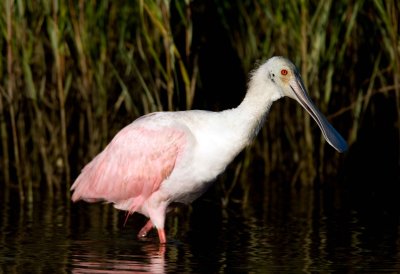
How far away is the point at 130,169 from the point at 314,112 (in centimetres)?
126

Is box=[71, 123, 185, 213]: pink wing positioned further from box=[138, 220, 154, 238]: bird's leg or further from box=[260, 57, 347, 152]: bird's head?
box=[260, 57, 347, 152]: bird's head

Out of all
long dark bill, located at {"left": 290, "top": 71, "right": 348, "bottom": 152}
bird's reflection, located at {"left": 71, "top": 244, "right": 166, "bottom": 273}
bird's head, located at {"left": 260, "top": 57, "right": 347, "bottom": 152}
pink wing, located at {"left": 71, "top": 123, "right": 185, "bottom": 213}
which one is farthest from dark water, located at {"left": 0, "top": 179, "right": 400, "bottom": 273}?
bird's head, located at {"left": 260, "top": 57, "right": 347, "bottom": 152}

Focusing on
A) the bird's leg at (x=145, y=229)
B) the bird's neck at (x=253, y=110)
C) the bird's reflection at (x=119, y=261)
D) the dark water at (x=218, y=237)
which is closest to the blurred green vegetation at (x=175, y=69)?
the dark water at (x=218, y=237)

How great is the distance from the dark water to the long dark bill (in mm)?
614

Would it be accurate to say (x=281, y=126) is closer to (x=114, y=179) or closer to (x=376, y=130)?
(x=376, y=130)

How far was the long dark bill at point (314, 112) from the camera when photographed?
703 centimetres

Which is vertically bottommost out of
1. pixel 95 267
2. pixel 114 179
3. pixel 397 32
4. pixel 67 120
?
pixel 95 267

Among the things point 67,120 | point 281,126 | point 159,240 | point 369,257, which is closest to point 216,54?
point 281,126

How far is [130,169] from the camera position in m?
7.37

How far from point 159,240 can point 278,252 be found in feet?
3.17

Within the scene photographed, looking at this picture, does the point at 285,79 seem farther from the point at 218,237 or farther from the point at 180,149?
the point at 218,237

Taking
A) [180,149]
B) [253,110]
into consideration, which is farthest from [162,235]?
[253,110]

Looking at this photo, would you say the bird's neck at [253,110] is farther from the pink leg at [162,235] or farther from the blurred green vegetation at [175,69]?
the blurred green vegetation at [175,69]

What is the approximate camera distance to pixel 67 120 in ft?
31.0
